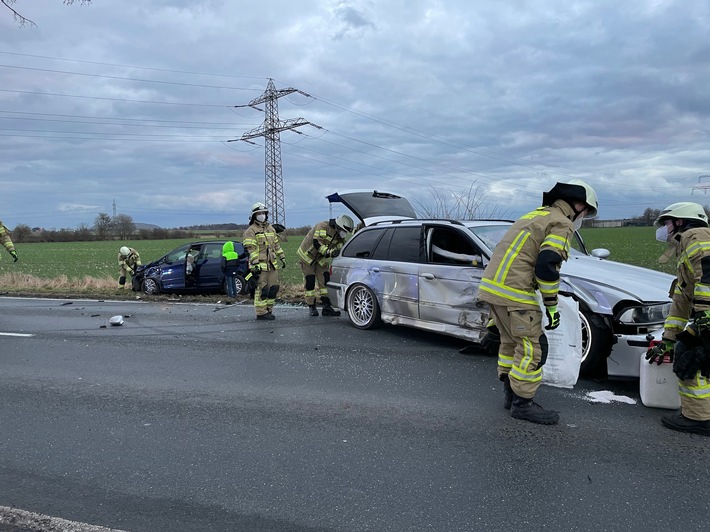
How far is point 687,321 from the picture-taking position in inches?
164

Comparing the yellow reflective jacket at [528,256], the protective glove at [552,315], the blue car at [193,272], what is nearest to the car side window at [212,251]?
the blue car at [193,272]

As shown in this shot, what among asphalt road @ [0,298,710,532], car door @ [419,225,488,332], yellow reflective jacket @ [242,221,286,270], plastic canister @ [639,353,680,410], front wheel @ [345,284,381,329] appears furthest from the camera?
yellow reflective jacket @ [242,221,286,270]

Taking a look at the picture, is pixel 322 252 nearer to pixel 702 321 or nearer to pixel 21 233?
pixel 702 321

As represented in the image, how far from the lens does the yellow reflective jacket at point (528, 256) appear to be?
159 inches

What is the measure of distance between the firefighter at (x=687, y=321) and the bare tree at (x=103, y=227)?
84.6 metres

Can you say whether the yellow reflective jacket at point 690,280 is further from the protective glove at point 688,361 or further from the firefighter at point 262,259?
the firefighter at point 262,259

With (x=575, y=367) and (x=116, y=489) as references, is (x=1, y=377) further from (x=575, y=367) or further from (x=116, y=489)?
(x=575, y=367)

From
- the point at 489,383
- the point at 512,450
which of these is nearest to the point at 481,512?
the point at 512,450

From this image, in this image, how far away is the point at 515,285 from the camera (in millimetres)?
4238

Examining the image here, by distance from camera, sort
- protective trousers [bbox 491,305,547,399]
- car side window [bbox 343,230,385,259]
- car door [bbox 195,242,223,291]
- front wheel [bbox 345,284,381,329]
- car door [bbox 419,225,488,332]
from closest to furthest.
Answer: protective trousers [bbox 491,305,547,399] → car door [bbox 419,225,488,332] → front wheel [bbox 345,284,381,329] → car side window [bbox 343,230,385,259] → car door [bbox 195,242,223,291]

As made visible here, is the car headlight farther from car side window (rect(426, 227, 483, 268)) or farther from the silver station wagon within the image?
car side window (rect(426, 227, 483, 268))

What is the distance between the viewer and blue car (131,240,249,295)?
13219mm

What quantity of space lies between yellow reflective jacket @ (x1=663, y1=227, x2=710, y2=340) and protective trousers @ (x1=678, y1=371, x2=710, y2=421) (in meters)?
0.35

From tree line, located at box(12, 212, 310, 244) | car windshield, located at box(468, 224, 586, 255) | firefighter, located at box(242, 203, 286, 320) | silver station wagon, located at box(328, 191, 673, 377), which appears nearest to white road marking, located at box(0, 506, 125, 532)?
silver station wagon, located at box(328, 191, 673, 377)
